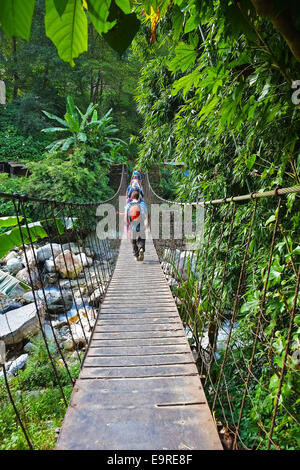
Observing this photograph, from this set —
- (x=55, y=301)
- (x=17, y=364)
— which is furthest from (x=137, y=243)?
(x=17, y=364)

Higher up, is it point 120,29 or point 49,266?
point 120,29

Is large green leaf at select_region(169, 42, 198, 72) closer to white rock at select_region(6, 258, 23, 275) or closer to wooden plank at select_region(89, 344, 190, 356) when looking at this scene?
wooden plank at select_region(89, 344, 190, 356)

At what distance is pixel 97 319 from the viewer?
5.17 feet

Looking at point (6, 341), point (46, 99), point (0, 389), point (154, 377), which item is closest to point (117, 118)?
point (46, 99)

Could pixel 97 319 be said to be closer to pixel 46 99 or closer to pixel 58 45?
pixel 58 45

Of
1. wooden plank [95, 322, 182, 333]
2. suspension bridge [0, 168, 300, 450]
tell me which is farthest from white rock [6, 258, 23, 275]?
wooden plank [95, 322, 182, 333]

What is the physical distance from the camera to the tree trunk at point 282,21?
0.35 m

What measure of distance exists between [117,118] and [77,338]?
28.9ft

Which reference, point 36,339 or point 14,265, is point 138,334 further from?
point 14,265

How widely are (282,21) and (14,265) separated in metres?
4.57

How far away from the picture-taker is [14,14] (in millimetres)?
250

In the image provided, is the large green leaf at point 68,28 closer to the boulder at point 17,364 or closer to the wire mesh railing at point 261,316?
the wire mesh railing at point 261,316

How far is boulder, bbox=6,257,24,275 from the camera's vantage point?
4.12 m

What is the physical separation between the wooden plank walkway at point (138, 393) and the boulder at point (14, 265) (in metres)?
3.08
